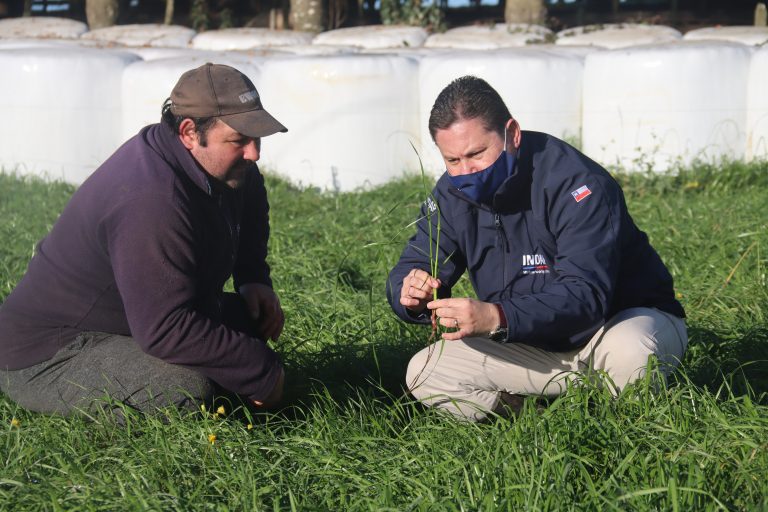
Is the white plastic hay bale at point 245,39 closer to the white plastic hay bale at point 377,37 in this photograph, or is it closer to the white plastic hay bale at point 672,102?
the white plastic hay bale at point 377,37

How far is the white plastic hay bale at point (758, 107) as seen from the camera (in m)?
6.71

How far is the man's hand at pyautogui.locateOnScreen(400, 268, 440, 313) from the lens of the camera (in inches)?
123

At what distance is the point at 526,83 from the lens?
22.6ft

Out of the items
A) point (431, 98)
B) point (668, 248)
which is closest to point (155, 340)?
point (668, 248)

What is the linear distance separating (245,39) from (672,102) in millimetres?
5526

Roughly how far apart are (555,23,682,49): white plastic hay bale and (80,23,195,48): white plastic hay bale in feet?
13.8

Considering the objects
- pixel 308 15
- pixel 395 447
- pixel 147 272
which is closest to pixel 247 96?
pixel 147 272

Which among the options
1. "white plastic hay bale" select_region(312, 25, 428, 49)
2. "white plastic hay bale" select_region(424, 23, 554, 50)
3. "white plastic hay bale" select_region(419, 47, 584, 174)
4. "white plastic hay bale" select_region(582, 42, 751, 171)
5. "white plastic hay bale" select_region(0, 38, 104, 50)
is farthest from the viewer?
"white plastic hay bale" select_region(312, 25, 428, 49)

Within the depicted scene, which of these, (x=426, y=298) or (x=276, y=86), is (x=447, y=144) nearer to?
(x=426, y=298)

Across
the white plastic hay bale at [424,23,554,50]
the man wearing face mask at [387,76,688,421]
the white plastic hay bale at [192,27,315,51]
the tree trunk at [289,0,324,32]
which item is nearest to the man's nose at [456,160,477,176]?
the man wearing face mask at [387,76,688,421]

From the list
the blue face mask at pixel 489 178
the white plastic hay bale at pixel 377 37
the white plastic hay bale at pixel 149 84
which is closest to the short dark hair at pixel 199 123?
the blue face mask at pixel 489 178

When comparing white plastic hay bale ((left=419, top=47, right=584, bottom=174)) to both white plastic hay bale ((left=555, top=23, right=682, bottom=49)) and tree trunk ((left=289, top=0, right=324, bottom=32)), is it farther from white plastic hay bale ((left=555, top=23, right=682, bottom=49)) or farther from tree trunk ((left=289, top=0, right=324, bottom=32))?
tree trunk ((left=289, top=0, right=324, bottom=32))

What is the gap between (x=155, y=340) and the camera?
2.90m

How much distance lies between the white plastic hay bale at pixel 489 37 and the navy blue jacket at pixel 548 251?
6501mm
